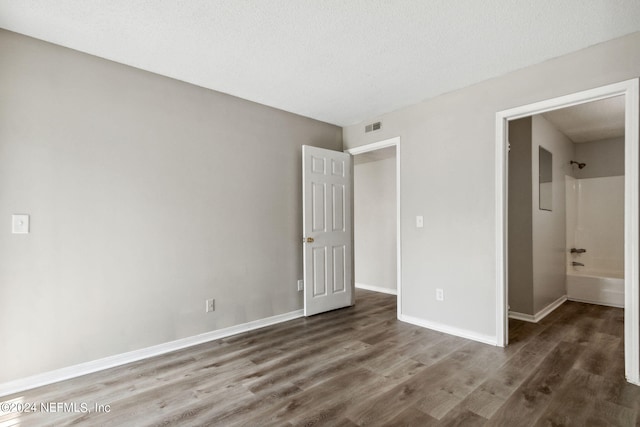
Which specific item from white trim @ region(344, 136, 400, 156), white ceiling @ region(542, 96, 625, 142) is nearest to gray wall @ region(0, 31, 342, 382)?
white trim @ region(344, 136, 400, 156)

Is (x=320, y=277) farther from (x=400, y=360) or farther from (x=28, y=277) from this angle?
(x=28, y=277)

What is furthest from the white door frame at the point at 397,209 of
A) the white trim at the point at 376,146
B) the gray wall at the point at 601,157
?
the gray wall at the point at 601,157

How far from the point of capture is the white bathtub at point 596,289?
13.7ft

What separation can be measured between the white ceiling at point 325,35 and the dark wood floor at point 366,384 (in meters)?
2.53

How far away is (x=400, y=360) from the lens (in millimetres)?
2646

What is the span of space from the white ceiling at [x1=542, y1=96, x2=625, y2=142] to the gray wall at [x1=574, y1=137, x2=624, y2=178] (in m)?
0.16

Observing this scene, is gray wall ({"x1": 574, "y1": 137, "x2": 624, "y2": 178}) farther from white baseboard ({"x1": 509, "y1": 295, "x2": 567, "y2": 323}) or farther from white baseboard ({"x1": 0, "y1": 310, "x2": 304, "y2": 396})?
white baseboard ({"x1": 0, "y1": 310, "x2": 304, "y2": 396})

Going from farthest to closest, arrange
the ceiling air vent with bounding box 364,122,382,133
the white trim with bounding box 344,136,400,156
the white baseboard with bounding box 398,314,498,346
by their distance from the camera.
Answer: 1. the ceiling air vent with bounding box 364,122,382,133
2. the white trim with bounding box 344,136,400,156
3. the white baseboard with bounding box 398,314,498,346

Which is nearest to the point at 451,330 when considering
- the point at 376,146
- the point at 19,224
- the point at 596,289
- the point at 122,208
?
the point at 376,146

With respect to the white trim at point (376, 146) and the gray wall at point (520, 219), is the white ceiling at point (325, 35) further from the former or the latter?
the gray wall at point (520, 219)

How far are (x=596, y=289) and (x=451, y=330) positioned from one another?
272cm

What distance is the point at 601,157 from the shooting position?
5156 millimetres

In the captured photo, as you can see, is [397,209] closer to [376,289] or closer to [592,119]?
[376,289]

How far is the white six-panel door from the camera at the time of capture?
12.6ft
